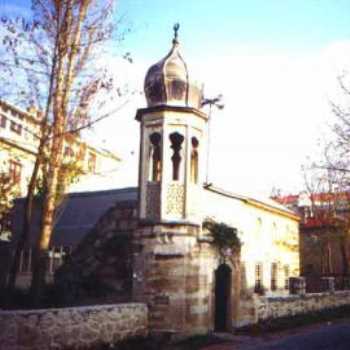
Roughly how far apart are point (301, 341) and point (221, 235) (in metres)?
3.91

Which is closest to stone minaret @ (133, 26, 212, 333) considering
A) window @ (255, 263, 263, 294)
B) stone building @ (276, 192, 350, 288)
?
window @ (255, 263, 263, 294)

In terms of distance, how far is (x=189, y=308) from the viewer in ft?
45.3

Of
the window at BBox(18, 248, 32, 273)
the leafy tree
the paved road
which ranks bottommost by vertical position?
the paved road

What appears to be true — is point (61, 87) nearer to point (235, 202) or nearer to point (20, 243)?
point (20, 243)

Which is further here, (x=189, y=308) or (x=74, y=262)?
(x=74, y=262)

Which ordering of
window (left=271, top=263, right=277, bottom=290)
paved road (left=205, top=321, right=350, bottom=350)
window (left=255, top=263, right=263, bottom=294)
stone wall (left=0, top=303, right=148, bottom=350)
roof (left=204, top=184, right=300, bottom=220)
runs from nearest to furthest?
1. stone wall (left=0, top=303, right=148, bottom=350)
2. paved road (left=205, top=321, right=350, bottom=350)
3. roof (left=204, top=184, right=300, bottom=220)
4. window (left=255, top=263, right=263, bottom=294)
5. window (left=271, top=263, right=277, bottom=290)

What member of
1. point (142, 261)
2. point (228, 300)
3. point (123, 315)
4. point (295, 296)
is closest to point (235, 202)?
point (295, 296)

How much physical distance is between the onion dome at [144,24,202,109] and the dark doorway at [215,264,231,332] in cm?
554

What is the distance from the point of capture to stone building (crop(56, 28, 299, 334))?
1386 centimetres

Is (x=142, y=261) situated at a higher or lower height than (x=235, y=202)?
lower

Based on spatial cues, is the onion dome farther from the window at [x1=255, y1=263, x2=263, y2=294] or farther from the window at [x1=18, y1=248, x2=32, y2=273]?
the window at [x1=255, y1=263, x2=263, y2=294]

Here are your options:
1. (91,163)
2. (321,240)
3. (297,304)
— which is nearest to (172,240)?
(91,163)

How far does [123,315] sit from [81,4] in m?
9.45

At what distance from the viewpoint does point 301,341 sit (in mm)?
13953
